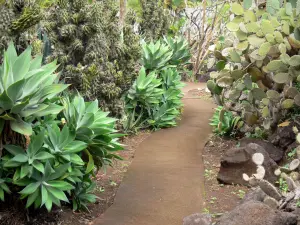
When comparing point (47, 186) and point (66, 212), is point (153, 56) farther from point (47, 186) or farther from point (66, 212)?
point (47, 186)

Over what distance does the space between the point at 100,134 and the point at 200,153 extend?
2662 millimetres

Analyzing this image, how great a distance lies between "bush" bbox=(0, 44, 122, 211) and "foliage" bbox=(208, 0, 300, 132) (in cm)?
245

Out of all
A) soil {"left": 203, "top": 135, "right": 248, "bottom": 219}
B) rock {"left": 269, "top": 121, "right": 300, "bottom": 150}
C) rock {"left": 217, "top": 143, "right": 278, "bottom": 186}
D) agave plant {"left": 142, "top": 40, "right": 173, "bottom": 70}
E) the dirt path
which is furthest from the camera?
agave plant {"left": 142, "top": 40, "right": 173, "bottom": 70}

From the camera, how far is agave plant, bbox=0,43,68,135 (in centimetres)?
334

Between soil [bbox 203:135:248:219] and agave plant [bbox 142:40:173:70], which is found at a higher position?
agave plant [bbox 142:40:173:70]

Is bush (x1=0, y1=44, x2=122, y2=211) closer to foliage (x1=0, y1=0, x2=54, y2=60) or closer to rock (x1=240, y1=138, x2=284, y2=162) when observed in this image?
foliage (x1=0, y1=0, x2=54, y2=60)

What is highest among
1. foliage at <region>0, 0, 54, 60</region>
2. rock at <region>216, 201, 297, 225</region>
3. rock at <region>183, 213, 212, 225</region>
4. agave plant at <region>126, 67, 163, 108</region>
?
foliage at <region>0, 0, 54, 60</region>

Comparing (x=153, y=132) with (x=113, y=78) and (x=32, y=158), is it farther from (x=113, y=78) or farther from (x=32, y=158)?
(x=32, y=158)

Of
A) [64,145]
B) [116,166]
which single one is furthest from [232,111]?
[64,145]

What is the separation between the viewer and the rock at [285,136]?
5680mm

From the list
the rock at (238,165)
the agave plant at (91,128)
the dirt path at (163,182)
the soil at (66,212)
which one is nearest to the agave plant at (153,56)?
the dirt path at (163,182)

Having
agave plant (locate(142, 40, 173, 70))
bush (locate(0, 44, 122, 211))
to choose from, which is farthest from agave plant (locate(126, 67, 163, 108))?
bush (locate(0, 44, 122, 211))

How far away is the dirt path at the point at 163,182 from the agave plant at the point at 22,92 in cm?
121

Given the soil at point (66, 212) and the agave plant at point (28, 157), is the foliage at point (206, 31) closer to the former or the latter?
the soil at point (66, 212)
